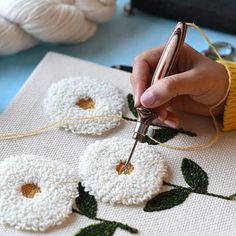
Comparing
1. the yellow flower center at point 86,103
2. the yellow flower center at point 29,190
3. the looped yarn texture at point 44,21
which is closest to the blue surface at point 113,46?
the looped yarn texture at point 44,21

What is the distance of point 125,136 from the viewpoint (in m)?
0.74

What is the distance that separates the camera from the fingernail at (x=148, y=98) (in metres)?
0.68

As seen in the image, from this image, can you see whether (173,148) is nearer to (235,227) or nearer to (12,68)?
(235,227)

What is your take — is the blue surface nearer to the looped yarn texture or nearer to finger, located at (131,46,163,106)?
the looped yarn texture

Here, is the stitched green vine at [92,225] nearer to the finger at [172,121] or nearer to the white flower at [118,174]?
the white flower at [118,174]

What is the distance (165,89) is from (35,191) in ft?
0.75

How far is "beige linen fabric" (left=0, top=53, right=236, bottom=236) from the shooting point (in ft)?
2.06

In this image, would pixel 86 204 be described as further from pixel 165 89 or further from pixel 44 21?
pixel 44 21

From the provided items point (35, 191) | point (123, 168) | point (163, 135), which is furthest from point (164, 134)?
point (35, 191)

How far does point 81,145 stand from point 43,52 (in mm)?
302

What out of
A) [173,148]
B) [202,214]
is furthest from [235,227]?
[173,148]

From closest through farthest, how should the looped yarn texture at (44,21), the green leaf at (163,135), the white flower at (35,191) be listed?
the white flower at (35,191)
the green leaf at (163,135)
the looped yarn texture at (44,21)

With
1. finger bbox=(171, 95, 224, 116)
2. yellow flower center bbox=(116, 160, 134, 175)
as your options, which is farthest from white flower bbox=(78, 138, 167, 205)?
finger bbox=(171, 95, 224, 116)

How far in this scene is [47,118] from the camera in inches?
29.7
